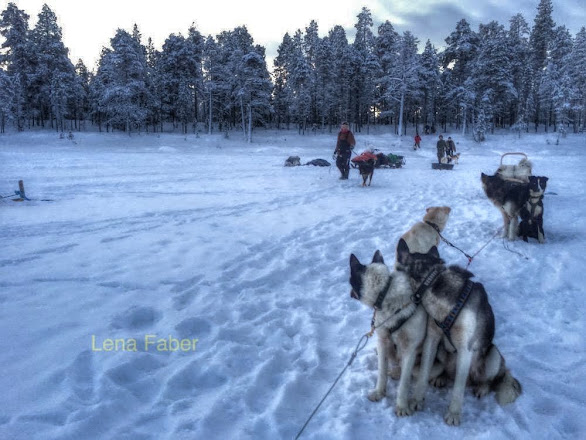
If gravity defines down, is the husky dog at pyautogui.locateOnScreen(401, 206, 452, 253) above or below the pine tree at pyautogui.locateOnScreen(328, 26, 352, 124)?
below

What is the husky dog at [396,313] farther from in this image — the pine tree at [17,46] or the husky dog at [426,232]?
the pine tree at [17,46]

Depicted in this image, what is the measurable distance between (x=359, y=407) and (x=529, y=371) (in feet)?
5.57

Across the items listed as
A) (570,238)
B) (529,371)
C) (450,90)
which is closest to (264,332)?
(529,371)

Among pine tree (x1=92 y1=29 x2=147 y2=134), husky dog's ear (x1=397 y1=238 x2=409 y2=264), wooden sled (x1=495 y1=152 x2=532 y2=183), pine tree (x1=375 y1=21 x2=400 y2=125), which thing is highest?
pine tree (x1=375 y1=21 x2=400 y2=125)

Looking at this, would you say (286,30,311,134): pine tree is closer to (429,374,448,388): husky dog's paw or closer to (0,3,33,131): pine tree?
(0,3,33,131): pine tree

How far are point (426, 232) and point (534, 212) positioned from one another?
343 centimetres

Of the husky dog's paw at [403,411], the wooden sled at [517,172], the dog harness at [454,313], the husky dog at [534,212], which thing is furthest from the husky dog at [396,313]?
the wooden sled at [517,172]

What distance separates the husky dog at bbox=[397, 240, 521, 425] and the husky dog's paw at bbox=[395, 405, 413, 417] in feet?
0.19

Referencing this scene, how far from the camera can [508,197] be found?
6656 millimetres

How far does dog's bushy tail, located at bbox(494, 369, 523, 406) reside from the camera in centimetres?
262

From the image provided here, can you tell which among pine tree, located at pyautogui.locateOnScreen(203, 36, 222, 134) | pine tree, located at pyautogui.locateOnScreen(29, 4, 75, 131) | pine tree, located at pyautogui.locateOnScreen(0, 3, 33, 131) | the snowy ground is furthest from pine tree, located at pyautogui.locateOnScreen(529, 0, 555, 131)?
pine tree, located at pyautogui.locateOnScreen(0, 3, 33, 131)

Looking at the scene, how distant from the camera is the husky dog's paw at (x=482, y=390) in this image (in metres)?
2.66

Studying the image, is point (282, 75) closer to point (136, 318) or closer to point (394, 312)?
point (136, 318)

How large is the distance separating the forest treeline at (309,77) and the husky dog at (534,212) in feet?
128
